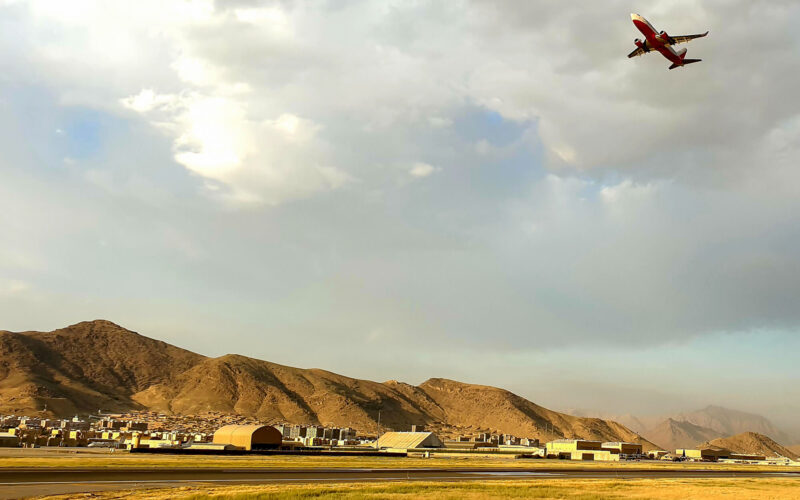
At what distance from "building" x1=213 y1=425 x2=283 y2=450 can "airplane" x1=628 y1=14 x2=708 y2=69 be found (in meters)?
97.7

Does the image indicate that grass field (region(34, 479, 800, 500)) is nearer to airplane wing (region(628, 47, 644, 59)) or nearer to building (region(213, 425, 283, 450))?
airplane wing (region(628, 47, 644, 59))

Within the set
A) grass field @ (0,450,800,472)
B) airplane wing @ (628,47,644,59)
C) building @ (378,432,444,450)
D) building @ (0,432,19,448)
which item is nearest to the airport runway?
grass field @ (0,450,800,472)

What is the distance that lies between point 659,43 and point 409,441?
144170 mm

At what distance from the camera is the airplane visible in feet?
215

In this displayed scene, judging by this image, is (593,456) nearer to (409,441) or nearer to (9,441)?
(409,441)

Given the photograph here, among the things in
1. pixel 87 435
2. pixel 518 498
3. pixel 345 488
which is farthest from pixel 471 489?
pixel 87 435

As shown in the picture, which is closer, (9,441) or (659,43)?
(659,43)

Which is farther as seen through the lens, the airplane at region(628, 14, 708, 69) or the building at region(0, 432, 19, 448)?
the building at region(0, 432, 19, 448)

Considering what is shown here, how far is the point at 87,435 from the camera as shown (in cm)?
14938

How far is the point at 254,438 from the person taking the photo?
12519 centimetres

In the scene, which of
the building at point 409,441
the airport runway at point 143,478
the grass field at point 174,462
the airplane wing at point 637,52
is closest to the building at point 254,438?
the grass field at point 174,462

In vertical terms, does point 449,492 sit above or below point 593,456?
above

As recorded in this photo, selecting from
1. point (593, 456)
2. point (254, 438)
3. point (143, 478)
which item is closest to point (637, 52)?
point (143, 478)

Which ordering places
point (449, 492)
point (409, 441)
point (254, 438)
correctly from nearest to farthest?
point (449, 492), point (254, 438), point (409, 441)
